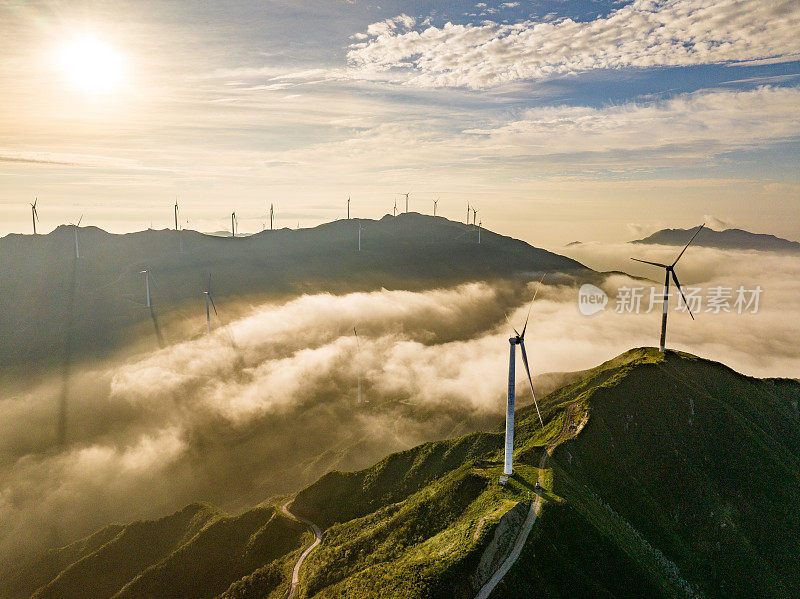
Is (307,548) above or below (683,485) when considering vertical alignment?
below

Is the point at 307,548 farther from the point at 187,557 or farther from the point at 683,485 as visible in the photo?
the point at 683,485

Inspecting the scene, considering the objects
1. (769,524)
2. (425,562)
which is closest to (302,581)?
(425,562)

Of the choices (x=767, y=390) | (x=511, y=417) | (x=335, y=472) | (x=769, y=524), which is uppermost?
(x=511, y=417)

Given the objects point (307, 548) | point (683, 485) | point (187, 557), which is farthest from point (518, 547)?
point (187, 557)

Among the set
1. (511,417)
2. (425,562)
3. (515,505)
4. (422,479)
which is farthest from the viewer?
(422,479)

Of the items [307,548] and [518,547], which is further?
[307,548]

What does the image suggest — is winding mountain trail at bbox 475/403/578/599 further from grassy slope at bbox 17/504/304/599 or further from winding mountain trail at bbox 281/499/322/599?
grassy slope at bbox 17/504/304/599

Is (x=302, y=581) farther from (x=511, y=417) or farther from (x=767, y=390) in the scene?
(x=767, y=390)
